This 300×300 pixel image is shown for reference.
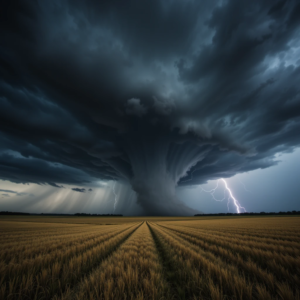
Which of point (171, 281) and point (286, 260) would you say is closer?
point (171, 281)

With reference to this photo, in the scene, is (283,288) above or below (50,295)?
above

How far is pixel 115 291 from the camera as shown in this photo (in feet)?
8.85

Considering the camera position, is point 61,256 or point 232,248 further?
point 232,248

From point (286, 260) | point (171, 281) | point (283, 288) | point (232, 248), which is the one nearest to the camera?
point (283, 288)

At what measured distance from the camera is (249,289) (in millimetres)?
2607

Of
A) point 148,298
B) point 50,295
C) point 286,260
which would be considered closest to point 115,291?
point 148,298

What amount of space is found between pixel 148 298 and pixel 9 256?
257 inches

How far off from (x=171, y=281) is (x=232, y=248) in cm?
508

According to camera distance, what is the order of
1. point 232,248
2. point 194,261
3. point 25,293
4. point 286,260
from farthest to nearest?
1. point 232,248
2. point 194,261
3. point 286,260
4. point 25,293

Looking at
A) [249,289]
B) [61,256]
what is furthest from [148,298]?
[61,256]

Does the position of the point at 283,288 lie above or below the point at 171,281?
above

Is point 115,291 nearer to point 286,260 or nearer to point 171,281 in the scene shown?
point 171,281

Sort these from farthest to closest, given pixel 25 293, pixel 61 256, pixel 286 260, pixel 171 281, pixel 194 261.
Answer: pixel 61 256, pixel 194 261, pixel 286 260, pixel 171 281, pixel 25 293

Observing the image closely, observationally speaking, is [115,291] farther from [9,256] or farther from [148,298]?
[9,256]
